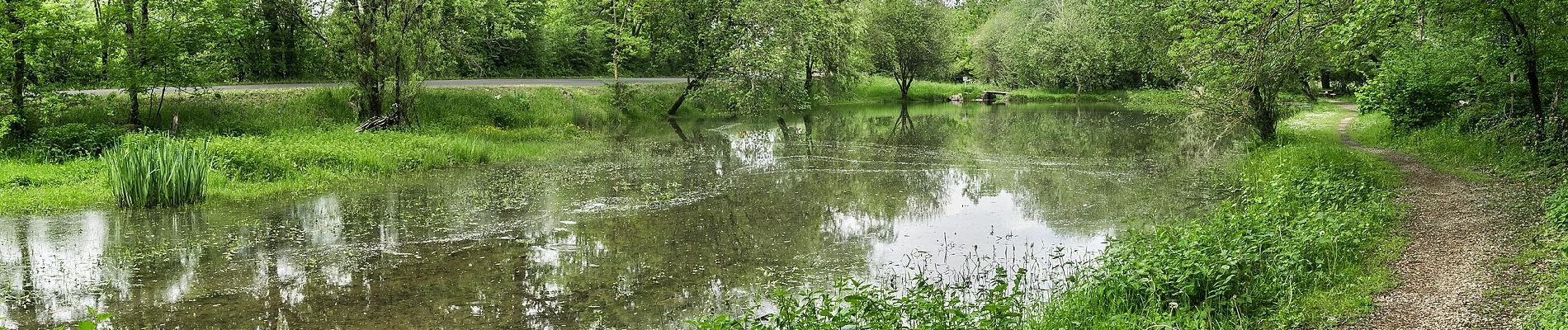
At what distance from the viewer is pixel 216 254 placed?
32.8ft

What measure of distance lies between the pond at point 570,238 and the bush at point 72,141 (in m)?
4.45

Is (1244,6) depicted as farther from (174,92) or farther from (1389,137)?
(174,92)

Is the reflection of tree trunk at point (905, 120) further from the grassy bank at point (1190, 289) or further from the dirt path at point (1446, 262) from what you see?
the grassy bank at point (1190, 289)

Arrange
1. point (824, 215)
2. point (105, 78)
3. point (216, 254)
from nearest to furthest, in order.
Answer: point (216, 254)
point (824, 215)
point (105, 78)

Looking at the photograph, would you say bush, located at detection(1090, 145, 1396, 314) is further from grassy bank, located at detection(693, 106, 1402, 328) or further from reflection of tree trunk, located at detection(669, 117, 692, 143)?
reflection of tree trunk, located at detection(669, 117, 692, 143)

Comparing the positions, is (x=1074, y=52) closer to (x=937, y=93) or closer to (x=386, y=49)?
(x=937, y=93)

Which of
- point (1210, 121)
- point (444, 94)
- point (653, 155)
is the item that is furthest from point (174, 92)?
point (1210, 121)

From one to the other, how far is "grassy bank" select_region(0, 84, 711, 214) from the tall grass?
1.49 feet

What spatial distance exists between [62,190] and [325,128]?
6.77 m

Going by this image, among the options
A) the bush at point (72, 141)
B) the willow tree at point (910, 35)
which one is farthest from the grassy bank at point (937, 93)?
the bush at point (72, 141)

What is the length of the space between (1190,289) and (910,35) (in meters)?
38.0

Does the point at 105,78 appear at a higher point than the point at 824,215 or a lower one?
higher

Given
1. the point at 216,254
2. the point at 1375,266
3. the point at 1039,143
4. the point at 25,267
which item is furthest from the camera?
the point at 1039,143

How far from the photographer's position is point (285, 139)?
17.8 metres
